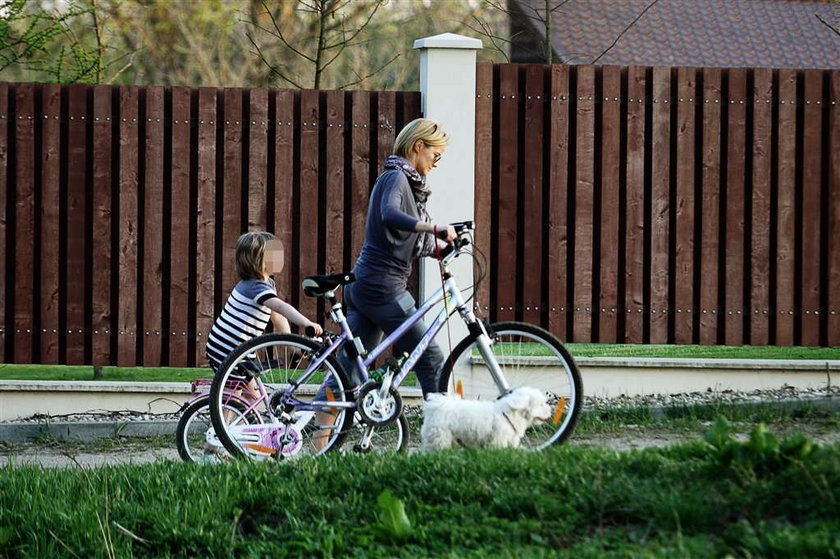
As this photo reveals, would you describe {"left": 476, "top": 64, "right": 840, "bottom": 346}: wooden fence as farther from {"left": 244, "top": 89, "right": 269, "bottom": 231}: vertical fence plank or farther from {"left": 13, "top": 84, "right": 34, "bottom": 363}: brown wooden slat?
{"left": 13, "top": 84, "right": 34, "bottom": 363}: brown wooden slat

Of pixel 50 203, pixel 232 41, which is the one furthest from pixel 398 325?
pixel 232 41

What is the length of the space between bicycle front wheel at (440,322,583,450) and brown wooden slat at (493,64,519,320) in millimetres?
2715

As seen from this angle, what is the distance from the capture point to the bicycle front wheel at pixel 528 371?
6.53 meters

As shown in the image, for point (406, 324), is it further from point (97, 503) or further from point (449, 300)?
point (97, 503)

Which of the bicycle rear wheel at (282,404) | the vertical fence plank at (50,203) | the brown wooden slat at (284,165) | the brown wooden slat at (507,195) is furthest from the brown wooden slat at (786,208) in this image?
the vertical fence plank at (50,203)

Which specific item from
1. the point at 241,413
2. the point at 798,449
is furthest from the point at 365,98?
the point at 798,449

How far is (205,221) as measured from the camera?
368 inches

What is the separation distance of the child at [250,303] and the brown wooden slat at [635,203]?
3317 millimetres

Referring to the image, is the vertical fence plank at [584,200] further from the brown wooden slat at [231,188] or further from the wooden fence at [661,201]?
the brown wooden slat at [231,188]

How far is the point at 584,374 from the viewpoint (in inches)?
363

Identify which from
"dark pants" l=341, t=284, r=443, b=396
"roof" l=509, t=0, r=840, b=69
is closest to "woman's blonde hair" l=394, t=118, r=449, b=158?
"dark pants" l=341, t=284, r=443, b=396

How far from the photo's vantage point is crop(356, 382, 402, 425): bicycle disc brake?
6.57 metres

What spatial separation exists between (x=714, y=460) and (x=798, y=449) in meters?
0.31

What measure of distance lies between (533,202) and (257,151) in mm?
2063
